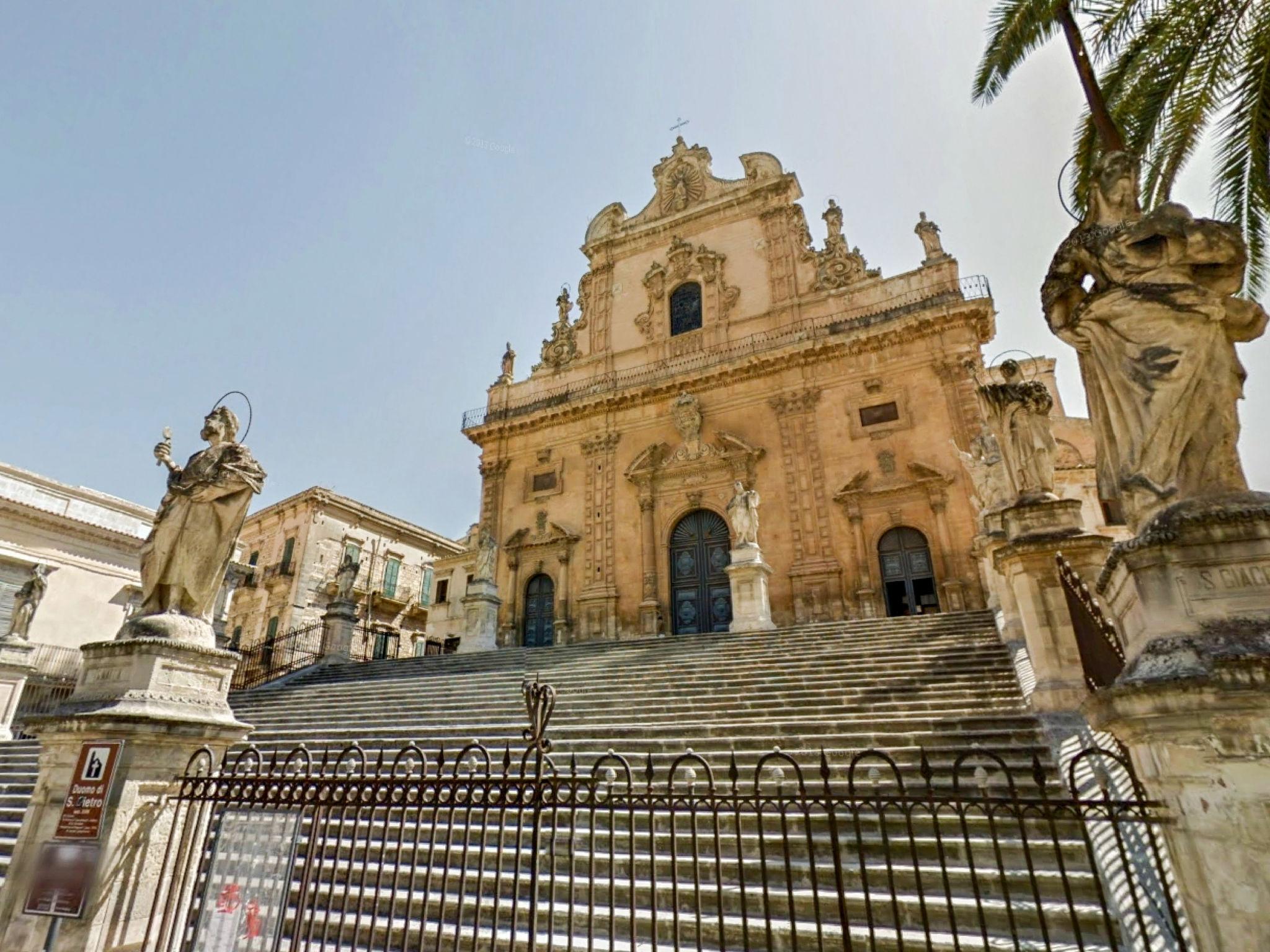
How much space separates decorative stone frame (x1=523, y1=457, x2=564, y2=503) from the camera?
22.2 metres

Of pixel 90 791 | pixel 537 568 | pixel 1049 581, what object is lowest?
pixel 90 791

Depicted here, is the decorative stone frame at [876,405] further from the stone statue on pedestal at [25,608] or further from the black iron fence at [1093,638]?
the stone statue on pedestal at [25,608]

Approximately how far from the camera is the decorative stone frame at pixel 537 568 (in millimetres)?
20484

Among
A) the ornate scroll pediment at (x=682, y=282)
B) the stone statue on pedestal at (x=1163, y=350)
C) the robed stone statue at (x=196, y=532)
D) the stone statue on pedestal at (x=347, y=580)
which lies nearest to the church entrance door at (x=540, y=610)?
the stone statue on pedestal at (x=347, y=580)

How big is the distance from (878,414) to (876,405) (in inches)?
11.4

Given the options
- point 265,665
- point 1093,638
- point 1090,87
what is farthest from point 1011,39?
point 265,665

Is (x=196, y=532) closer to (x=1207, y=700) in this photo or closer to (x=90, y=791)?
(x=90, y=791)

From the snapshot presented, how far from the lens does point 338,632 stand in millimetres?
16969

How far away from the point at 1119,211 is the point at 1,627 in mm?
25391

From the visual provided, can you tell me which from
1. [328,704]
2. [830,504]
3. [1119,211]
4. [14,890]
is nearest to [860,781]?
[1119,211]

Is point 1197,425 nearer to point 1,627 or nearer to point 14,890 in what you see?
point 14,890

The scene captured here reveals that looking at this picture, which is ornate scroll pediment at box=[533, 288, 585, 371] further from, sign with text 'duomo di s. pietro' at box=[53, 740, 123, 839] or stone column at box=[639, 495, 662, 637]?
sign with text 'duomo di s. pietro' at box=[53, 740, 123, 839]

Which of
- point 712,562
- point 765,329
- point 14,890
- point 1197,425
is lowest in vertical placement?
point 14,890

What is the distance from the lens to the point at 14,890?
405cm
